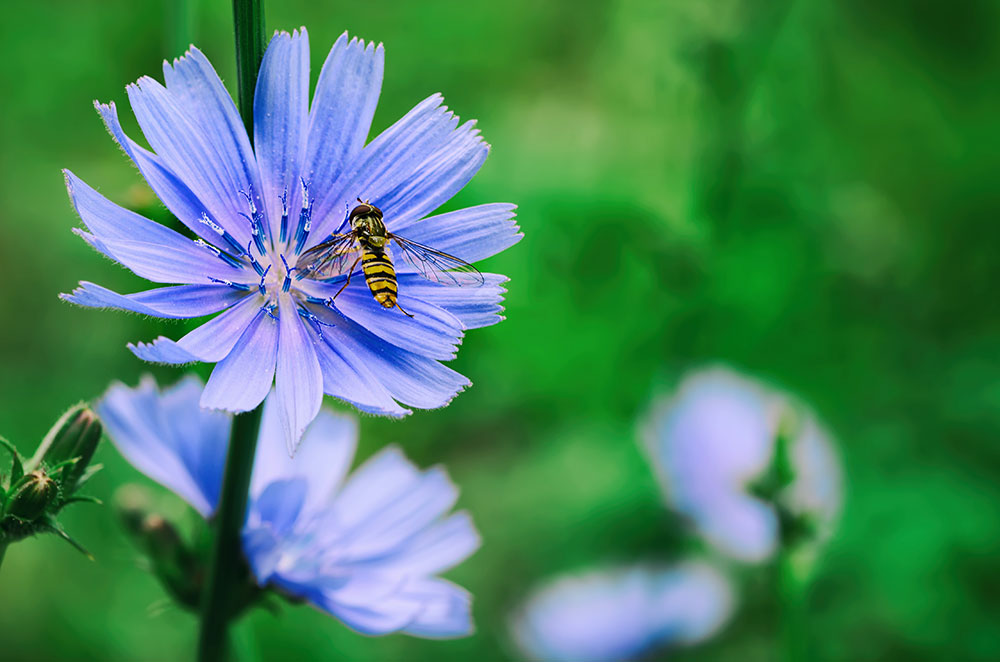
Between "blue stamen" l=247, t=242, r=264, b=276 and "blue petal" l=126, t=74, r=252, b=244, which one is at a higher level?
"blue petal" l=126, t=74, r=252, b=244

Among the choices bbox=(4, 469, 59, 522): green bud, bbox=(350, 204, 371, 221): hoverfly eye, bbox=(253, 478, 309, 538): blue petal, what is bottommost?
bbox=(4, 469, 59, 522): green bud

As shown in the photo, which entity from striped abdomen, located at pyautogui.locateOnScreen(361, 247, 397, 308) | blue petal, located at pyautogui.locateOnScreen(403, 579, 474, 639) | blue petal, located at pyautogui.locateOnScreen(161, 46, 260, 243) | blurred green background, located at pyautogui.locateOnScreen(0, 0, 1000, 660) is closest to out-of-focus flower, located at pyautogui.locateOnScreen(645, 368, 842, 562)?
blurred green background, located at pyautogui.locateOnScreen(0, 0, 1000, 660)

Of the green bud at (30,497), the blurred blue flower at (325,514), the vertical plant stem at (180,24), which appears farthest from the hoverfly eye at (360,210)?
the vertical plant stem at (180,24)

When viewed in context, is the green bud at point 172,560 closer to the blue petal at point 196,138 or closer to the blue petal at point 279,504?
the blue petal at point 279,504

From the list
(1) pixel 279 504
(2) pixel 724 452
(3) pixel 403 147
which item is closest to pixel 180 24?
(3) pixel 403 147

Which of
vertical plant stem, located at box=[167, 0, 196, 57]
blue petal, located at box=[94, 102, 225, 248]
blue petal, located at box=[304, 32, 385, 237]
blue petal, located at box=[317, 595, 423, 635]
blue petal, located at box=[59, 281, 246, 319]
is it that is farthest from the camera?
vertical plant stem, located at box=[167, 0, 196, 57]

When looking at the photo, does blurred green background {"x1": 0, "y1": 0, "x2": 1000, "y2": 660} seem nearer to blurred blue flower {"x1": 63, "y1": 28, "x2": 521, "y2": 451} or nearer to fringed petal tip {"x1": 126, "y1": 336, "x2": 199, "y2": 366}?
blurred blue flower {"x1": 63, "y1": 28, "x2": 521, "y2": 451}

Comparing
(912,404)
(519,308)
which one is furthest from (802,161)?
(519,308)
